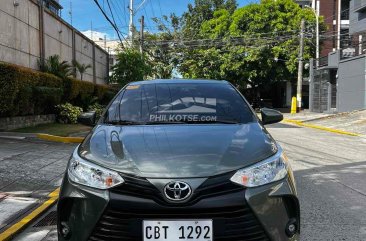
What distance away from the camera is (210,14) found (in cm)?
5144

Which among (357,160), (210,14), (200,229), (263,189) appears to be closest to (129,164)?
(200,229)

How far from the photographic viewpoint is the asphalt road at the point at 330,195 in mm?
4727

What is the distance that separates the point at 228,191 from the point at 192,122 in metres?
1.22

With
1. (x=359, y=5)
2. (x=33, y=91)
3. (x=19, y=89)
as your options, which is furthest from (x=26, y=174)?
(x=359, y=5)

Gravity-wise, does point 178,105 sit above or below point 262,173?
above

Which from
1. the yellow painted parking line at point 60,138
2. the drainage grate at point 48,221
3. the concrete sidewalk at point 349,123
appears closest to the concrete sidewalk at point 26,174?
the drainage grate at point 48,221

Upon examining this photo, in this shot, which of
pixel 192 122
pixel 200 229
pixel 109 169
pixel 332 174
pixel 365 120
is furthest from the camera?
pixel 365 120

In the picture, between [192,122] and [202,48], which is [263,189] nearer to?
[192,122]

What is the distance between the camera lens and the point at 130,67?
29.7 meters

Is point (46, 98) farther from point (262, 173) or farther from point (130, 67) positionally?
point (262, 173)

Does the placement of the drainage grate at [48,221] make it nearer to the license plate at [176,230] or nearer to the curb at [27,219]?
the curb at [27,219]

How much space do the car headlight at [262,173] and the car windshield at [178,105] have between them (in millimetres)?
894

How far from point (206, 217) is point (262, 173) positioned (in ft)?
1.72

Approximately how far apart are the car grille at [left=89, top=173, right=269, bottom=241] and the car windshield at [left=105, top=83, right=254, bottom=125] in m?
1.22
